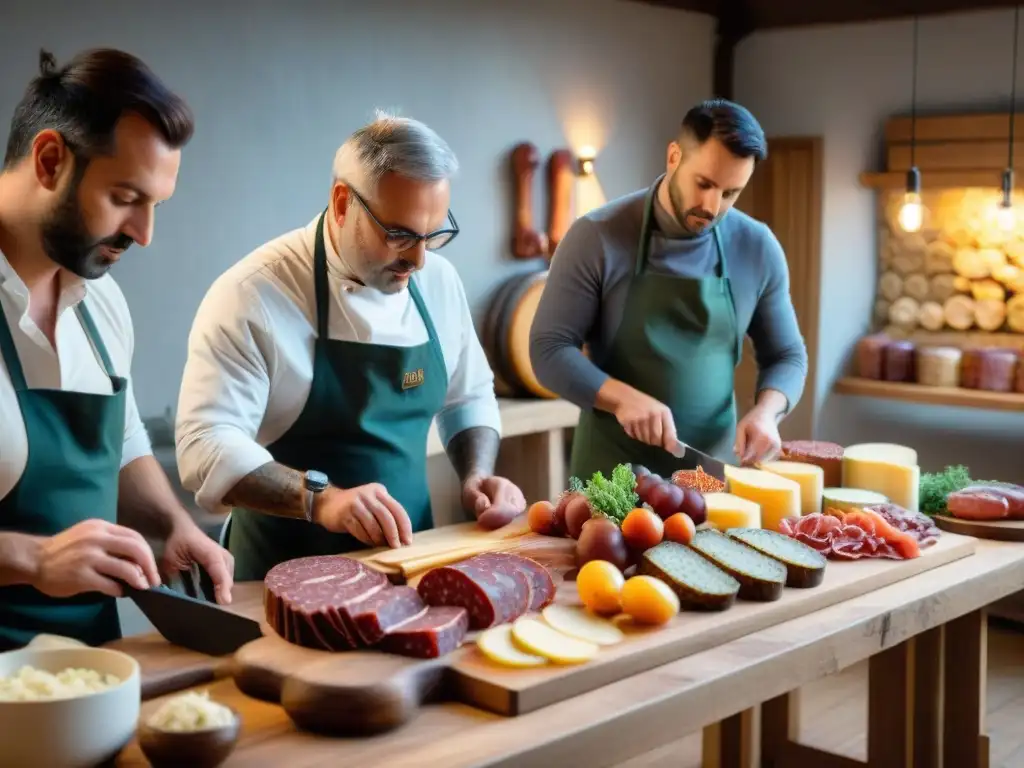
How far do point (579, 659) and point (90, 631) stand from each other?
912 mm

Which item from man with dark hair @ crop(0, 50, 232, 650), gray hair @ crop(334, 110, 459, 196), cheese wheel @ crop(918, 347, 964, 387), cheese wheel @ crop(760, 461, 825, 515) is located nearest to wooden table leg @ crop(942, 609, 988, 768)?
cheese wheel @ crop(760, 461, 825, 515)

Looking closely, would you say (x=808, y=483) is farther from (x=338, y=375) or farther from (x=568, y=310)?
(x=338, y=375)

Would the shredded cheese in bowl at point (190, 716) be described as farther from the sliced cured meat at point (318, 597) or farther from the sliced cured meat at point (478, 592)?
the sliced cured meat at point (478, 592)

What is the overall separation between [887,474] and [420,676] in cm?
173

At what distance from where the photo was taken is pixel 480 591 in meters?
2.27

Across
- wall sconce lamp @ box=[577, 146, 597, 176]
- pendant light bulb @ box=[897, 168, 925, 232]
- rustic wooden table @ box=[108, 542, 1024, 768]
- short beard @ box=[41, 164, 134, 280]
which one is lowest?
rustic wooden table @ box=[108, 542, 1024, 768]

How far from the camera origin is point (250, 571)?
303cm

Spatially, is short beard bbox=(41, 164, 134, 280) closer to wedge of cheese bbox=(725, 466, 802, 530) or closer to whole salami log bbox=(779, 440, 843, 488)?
wedge of cheese bbox=(725, 466, 802, 530)

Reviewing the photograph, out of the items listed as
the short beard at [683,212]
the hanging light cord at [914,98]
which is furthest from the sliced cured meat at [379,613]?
the hanging light cord at [914,98]

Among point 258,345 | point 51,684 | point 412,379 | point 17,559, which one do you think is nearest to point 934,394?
point 412,379

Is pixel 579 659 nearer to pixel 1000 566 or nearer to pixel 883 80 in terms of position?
pixel 1000 566

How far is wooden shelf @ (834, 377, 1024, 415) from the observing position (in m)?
5.76

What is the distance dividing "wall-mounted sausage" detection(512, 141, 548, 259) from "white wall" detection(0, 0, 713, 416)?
6 centimetres

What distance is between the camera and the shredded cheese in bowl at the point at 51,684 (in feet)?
5.65
